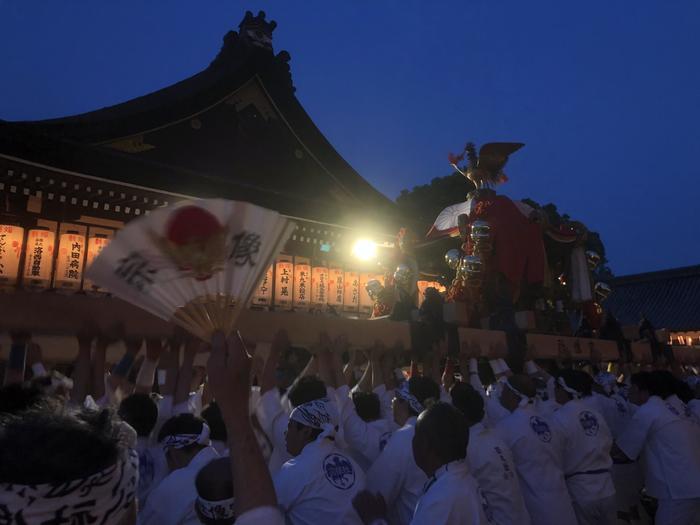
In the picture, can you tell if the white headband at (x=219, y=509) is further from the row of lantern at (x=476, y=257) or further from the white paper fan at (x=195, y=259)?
the row of lantern at (x=476, y=257)

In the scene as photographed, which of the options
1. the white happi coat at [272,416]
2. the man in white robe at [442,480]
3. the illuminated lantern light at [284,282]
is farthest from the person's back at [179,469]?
the illuminated lantern light at [284,282]

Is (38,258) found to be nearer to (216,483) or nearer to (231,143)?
(231,143)

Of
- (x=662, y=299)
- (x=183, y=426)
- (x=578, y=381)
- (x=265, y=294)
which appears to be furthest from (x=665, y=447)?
(x=662, y=299)

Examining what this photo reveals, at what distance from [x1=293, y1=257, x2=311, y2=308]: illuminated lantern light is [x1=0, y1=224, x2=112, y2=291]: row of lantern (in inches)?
142

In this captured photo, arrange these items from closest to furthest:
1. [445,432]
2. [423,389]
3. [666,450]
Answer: [445,432] < [423,389] < [666,450]

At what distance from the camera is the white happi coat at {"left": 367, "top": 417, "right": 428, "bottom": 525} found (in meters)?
3.14

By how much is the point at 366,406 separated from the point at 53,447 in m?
2.91

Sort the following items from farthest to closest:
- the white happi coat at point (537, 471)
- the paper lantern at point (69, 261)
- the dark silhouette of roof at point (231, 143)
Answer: the dark silhouette of roof at point (231, 143), the paper lantern at point (69, 261), the white happi coat at point (537, 471)

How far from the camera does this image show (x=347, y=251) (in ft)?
36.6

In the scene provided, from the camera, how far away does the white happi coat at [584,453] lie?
14.8ft

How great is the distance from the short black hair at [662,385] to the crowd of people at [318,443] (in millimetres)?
13

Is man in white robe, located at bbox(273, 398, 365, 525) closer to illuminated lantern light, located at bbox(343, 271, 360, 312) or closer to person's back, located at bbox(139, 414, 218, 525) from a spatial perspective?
person's back, located at bbox(139, 414, 218, 525)

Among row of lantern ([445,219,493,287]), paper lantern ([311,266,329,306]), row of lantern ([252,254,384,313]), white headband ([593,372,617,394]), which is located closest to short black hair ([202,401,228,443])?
row of lantern ([445,219,493,287])

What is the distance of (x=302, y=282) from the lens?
10438 millimetres
